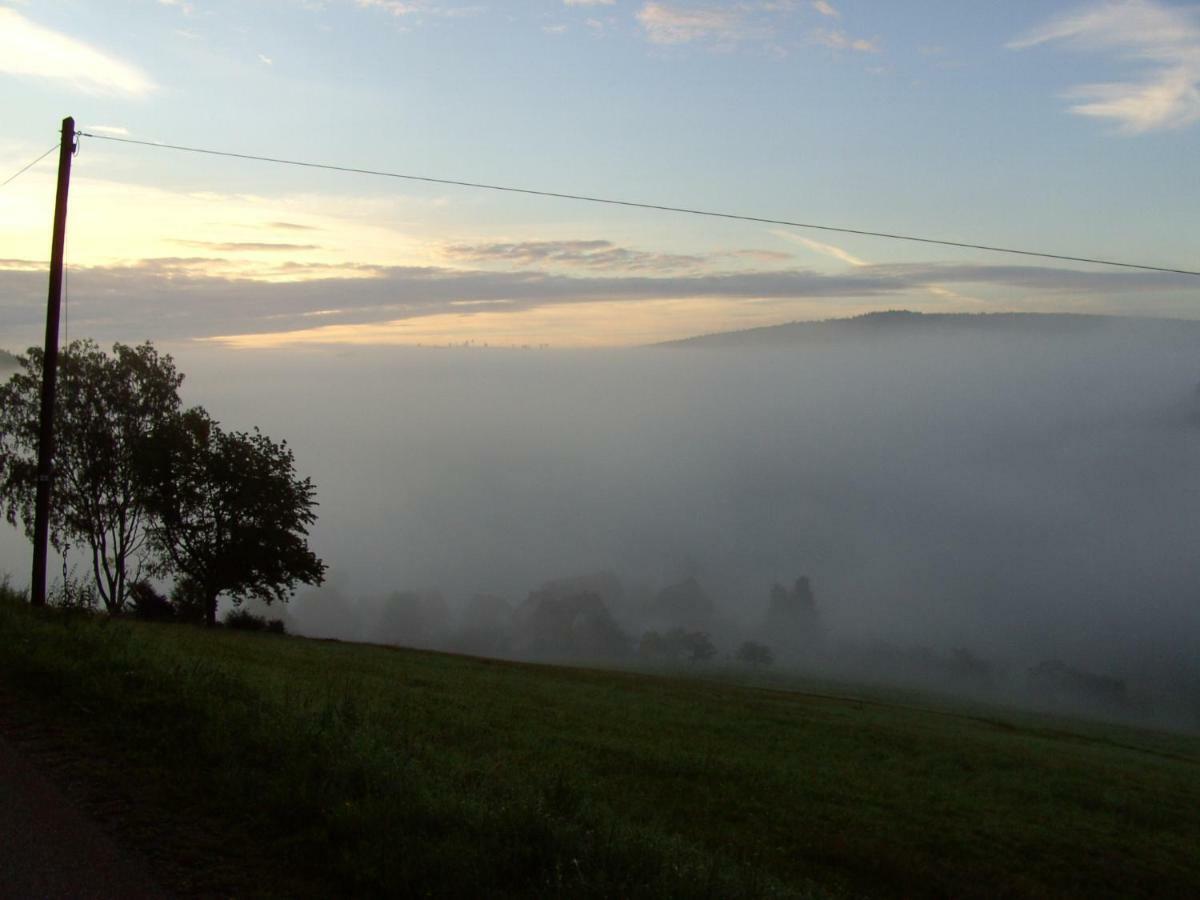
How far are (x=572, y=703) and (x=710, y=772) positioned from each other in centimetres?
1073

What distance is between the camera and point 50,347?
72.2ft

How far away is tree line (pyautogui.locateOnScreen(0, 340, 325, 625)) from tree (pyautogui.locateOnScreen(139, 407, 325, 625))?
5 centimetres

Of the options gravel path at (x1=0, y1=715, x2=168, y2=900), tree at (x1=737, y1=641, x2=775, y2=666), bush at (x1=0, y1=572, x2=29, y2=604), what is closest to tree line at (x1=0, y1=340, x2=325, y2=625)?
bush at (x1=0, y1=572, x2=29, y2=604)

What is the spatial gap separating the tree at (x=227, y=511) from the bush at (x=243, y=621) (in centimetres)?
92

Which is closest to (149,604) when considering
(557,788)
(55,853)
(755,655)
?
(557,788)

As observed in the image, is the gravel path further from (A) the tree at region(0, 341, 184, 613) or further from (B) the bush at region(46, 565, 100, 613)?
(A) the tree at region(0, 341, 184, 613)

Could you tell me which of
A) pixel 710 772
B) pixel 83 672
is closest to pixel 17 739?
pixel 83 672

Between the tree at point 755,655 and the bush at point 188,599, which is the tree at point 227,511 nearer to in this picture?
the bush at point 188,599

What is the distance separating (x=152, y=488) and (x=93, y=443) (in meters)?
5.08

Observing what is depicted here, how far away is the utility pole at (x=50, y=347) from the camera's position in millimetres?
21594

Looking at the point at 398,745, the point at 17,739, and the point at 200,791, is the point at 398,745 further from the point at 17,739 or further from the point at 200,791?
the point at 17,739

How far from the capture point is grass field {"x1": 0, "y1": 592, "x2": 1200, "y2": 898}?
763 cm

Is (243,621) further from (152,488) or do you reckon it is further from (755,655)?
(755,655)

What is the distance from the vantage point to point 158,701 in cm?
1113
